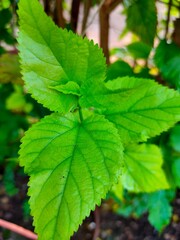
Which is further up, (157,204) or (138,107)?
(138,107)

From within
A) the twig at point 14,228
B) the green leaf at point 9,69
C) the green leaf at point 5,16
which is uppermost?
the green leaf at point 5,16

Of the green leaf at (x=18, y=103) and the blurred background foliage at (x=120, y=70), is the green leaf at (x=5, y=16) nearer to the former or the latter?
the blurred background foliage at (x=120, y=70)

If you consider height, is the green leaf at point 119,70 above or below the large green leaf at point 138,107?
below

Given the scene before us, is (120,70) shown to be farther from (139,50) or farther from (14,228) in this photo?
(14,228)

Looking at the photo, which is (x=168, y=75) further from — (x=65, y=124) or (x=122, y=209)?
(x=122, y=209)

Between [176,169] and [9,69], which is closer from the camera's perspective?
[9,69]

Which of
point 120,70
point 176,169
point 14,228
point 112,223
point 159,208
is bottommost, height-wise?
point 112,223

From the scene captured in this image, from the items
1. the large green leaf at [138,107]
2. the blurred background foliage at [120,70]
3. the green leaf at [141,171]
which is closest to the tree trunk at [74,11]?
the blurred background foliage at [120,70]

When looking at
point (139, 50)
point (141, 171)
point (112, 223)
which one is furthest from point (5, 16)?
point (112, 223)
